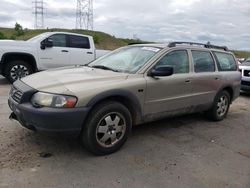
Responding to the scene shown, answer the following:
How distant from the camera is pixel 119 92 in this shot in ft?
14.1

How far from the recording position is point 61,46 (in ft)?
34.4

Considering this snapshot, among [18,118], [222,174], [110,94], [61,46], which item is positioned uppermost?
[61,46]

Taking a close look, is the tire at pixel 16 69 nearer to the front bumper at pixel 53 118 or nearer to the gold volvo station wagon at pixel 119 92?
the gold volvo station wagon at pixel 119 92

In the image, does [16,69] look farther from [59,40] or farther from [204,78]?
[204,78]

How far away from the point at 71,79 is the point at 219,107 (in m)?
3.52

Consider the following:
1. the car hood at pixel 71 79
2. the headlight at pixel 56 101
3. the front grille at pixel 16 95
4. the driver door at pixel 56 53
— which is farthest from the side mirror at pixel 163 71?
the driver door at pixel 56 53

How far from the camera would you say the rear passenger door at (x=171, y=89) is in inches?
190

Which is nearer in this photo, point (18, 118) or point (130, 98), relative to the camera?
point (18, 118)

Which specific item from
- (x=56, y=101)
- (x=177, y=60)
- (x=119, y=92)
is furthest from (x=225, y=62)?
(x=56, y=101)

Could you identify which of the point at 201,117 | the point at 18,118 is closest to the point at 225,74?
the point at 201,117

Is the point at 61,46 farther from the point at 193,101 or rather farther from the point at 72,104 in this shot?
the point at 72,104

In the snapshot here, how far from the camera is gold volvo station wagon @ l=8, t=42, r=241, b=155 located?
3877mm

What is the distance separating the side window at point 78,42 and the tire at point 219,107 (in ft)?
19.5

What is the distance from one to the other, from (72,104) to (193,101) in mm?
2640
